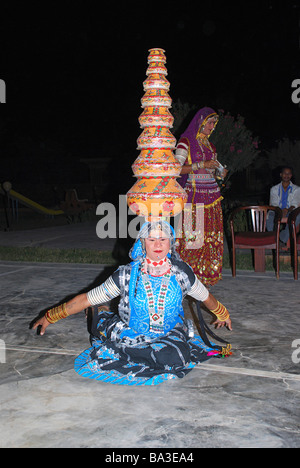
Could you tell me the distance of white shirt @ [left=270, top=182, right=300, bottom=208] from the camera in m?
8.45

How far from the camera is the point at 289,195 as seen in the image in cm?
851

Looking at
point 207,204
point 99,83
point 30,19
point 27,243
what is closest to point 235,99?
point 99,83

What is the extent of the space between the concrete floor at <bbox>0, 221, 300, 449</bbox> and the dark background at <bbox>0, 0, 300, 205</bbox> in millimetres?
24552

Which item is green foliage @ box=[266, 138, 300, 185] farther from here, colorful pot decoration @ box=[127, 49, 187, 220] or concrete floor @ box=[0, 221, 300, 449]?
concrete floor @ box=[0, 221, 300, 449]

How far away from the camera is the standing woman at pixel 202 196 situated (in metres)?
6.13

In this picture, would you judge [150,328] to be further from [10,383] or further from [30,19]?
[30,19]

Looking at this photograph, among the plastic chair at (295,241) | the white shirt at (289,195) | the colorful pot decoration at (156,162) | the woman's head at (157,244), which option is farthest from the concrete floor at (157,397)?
the white shirt at (289,195)

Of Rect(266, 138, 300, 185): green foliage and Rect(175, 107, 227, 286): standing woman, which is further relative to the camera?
Rect(266, 138, 300, 185): green foliage

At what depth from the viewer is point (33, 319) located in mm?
5426

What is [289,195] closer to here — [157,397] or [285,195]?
[285,195]

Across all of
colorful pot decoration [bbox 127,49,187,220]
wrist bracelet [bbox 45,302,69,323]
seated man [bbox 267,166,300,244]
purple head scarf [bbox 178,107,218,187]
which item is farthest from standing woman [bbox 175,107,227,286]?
wrist bracelet [bbox 45,302,69,323]

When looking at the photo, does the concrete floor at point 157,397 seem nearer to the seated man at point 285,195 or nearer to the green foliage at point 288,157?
the seated man at point 285,195

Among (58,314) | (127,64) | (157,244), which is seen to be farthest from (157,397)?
(127,64)

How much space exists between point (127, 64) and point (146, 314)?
29654 millimetres
